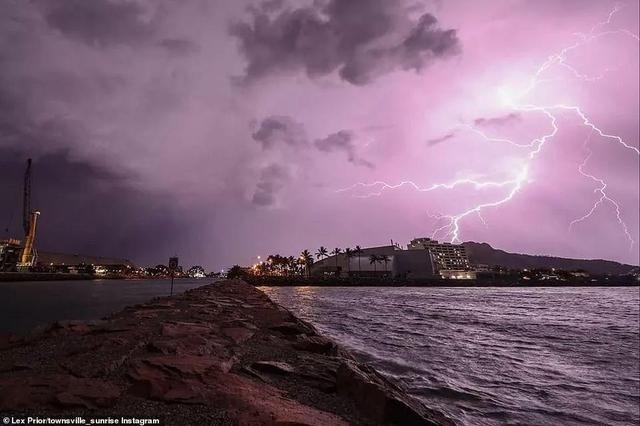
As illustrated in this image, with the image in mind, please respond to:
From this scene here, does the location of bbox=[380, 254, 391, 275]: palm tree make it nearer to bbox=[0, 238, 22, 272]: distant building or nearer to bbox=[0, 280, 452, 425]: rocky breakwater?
bbox=[0, 238, 22, 272]: distant building

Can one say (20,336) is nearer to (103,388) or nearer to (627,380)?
(103,388)

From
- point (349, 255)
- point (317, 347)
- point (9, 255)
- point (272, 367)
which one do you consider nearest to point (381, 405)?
point (272, 367)

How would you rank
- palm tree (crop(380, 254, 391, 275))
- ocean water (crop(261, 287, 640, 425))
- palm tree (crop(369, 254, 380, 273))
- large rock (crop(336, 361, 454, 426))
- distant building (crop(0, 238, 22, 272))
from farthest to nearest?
palm tree (crop(369, 254, 380, 273)) → palm tree (crop(380, 254, 391, 275)) → distant building (crop(0, 238, 22, 272)) → ocean water (crop(261, 287, 640, 425)) → large rock (crop(336, 361, 454, 426))

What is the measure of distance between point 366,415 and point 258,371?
1763 mm

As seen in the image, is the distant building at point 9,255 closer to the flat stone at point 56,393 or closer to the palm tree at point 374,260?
the palm tree at point 374,260

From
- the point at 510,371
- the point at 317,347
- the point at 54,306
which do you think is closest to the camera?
the point at 317,347

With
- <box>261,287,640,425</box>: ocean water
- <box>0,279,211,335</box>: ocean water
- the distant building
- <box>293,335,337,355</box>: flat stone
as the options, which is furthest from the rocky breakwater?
the distant building

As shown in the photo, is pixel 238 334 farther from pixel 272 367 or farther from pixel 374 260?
pixel 374 260

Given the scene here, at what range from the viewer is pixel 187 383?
142 inches

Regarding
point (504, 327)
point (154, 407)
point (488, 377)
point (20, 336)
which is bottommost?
point (504, 327)

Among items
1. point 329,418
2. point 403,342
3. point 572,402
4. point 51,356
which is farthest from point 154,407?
point 403,342

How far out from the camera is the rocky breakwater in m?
2.99

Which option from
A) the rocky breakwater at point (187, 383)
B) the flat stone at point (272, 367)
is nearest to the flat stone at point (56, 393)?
the rocky breakwater at point (187, 383)

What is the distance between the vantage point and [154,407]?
121 inches
